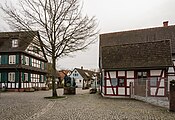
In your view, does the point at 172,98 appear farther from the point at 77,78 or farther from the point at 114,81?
the point at 77,78

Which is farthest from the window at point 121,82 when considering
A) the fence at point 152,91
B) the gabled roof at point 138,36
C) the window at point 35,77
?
the window at point 35,77

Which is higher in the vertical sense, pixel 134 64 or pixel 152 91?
pixel 134 64

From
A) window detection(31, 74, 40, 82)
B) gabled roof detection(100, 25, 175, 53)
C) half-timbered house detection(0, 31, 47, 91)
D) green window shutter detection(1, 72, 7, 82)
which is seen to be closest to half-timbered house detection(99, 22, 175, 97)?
gabled roof detection(100, 25, 175, 53)

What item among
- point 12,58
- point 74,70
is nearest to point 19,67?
point 12,58

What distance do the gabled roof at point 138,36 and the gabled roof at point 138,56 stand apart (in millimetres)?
5375

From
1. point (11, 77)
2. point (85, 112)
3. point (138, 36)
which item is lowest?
A: point (85, 112)

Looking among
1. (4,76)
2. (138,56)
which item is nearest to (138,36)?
(138,56)

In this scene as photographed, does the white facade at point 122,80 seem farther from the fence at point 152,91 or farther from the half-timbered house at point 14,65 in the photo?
the half-timbered house at point 14,65

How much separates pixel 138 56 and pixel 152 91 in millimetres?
6209

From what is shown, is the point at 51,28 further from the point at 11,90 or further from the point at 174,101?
the point at 11,90

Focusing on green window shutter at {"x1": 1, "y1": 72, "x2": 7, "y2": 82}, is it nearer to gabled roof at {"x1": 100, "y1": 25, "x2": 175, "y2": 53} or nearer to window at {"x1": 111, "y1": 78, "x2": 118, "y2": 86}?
gabled roof at {"x1": 100, "y1": 25, "x2": 175, "y2": 53}

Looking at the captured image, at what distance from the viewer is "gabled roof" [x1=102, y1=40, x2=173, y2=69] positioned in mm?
22797

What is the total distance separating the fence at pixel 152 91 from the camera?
53.9 feet

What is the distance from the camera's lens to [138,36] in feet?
105
